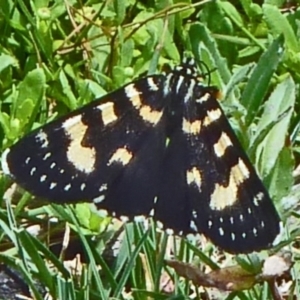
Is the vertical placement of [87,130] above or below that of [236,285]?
above

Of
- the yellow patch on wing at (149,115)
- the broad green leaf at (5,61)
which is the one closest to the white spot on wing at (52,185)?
the yellow patch on wing at (149,115)

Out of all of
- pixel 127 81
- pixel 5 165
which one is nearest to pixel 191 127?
pixel 5 165

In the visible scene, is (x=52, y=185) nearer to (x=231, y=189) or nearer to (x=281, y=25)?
(x=231, y=189)

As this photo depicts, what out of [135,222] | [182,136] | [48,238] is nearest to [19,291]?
[48,238]

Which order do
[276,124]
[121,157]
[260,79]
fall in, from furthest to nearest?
[260,79]
[276,124]
[121,157]

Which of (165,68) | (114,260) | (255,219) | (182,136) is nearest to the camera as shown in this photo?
(255,219)

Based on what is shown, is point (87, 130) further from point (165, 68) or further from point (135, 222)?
point (165, 68)

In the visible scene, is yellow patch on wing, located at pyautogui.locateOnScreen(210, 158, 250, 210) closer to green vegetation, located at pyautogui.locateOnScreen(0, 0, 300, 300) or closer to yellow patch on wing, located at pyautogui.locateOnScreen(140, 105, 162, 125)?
green vegetation, located at pyautogui.locateOnScreen(0, 0, 300, 300)
